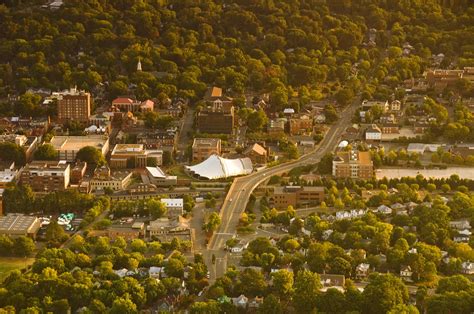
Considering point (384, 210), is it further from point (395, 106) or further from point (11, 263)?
point (395, 106)

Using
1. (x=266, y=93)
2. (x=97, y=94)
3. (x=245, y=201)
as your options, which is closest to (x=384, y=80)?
(x=266, y=93)

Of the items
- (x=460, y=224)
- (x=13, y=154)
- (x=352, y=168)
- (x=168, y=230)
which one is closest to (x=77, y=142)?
(x=13, y=154)

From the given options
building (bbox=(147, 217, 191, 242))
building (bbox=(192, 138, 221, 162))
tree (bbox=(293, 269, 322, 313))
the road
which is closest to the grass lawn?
building (bbox=(147, 217, 191, 242))

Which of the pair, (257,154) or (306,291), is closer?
(306,291)

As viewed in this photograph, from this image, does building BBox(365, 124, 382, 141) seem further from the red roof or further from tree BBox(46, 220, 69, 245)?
tree BBox(46, 220, 69, 245)

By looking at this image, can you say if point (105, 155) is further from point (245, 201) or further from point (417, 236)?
point (417, 236)

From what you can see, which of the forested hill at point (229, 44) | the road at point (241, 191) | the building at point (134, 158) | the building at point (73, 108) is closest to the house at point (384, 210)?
the road at point (241, 191)

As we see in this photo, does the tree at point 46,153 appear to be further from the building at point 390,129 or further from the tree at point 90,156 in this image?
the building at point 390,129
